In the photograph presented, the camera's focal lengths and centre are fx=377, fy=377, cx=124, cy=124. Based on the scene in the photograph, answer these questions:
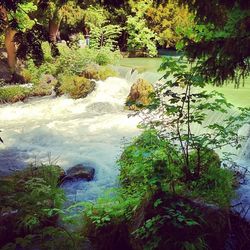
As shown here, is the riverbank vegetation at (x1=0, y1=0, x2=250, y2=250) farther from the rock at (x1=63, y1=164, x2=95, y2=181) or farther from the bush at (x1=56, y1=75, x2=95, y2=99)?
the bush at (x1=56, y1=75, x2=95, y2=99)

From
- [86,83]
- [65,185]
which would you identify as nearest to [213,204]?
[65,185]

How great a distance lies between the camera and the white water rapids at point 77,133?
752 centimetres

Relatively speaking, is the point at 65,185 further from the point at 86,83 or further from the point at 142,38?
the point at 142,38

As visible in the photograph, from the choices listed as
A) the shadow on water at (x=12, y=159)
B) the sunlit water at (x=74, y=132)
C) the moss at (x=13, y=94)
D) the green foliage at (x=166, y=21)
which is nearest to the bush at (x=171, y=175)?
the sunlit water at (x=74, y=132)

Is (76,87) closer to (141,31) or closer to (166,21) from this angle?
(141,31)

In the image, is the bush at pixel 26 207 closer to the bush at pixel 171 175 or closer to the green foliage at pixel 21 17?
the bush at pixel 171 175

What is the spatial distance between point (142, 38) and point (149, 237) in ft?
57.7

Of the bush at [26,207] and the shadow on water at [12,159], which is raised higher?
the bush at [26,207]

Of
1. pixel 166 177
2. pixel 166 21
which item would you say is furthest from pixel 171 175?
pixel 166 21

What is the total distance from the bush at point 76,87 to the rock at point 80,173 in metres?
6.77

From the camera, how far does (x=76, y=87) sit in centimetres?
1412

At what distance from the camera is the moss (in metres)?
13.6

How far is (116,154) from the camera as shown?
8.62m

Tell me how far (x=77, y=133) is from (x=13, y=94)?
14.7 ft
